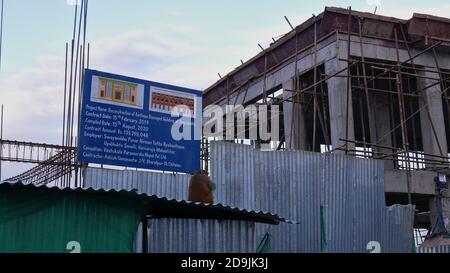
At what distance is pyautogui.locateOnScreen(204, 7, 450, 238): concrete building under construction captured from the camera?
18.5m

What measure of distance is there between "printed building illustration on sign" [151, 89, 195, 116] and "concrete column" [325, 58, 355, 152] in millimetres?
6905

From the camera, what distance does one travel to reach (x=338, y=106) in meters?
20.1

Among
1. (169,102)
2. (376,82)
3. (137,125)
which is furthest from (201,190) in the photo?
(376,82)

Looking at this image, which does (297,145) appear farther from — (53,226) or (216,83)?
(53,226)

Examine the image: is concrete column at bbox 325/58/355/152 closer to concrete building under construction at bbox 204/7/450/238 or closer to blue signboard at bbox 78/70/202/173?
concrete building under construction at bbox 204/7/450/238

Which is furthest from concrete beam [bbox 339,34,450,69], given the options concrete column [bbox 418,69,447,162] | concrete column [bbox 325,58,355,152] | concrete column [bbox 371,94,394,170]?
concrete column [bbox 371,94,394,170]

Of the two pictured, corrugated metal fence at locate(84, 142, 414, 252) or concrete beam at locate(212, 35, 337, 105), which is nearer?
corrugated metal fence at locate(84, 142, 414, 252)

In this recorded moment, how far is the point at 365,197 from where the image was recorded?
1425cm

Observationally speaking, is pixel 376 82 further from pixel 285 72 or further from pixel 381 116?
pixel 285 72

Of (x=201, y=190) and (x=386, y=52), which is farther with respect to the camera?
(x=386, y=52)

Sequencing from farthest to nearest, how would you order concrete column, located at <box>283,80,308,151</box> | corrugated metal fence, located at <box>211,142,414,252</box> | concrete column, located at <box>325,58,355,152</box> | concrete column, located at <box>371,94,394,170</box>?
concrete column, located at <box>371,94,394,170</box>
concrete column, located at <box>283,80,308,151</box>
concrete column, located at <box>325,58,355,152</box>
corrugated metal fence, located at <box>211,142,414,252</box>

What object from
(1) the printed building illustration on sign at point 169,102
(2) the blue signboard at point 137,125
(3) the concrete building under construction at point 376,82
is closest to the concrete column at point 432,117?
(3) the concrete building under construction at point 376,82

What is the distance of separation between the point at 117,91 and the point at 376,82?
1305 cm
